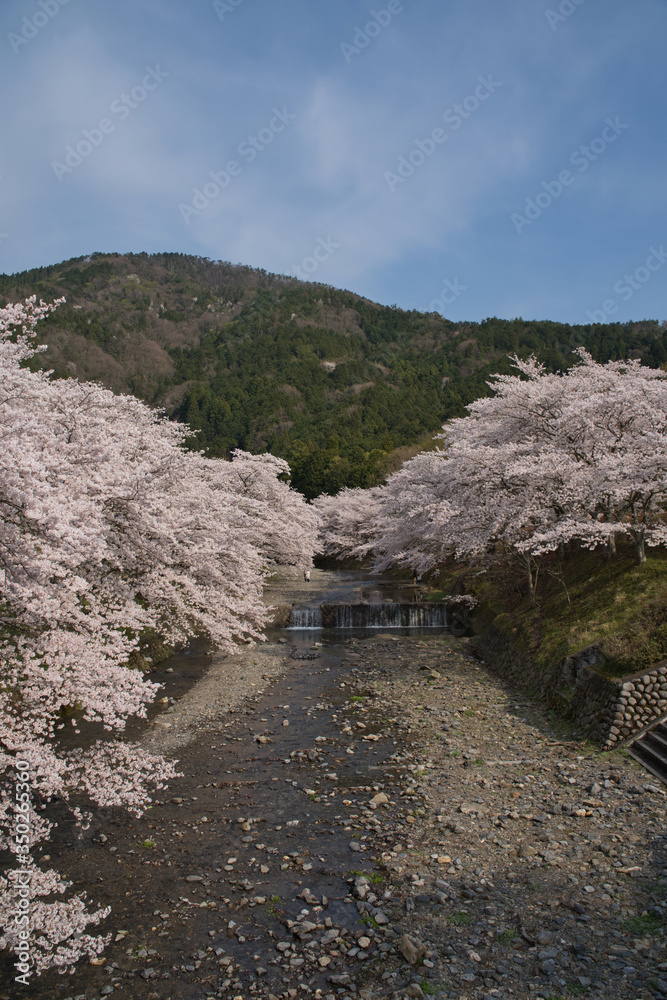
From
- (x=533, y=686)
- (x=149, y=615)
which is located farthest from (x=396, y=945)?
(x=533, y=686)

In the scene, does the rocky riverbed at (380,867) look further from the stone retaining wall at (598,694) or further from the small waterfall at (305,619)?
the small waterfall at (305,619)

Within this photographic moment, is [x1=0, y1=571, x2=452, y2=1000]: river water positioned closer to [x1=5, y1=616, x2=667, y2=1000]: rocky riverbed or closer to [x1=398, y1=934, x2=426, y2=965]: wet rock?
[x1=5, y1=616, x2=667, y2=1000]: rocky riverbed

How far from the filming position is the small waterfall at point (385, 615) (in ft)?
87.8

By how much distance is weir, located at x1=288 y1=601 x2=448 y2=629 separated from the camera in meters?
26.8

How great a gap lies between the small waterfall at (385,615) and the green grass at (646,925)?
20.1m

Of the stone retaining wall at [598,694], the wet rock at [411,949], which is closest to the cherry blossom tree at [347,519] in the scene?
the stone retaining wall at [598,694]

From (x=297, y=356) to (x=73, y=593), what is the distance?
421 feet

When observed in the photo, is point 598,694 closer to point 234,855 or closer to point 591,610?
point 591,610

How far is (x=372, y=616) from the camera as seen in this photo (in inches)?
Result: 1069

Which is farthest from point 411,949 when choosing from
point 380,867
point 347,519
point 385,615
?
point 347,519

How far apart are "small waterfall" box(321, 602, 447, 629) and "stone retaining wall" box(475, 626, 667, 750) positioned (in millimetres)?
10613

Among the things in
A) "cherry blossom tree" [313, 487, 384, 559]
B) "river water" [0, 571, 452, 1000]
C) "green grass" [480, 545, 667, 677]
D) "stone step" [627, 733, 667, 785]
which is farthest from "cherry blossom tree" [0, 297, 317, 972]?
"cherry blossom tree" [313, 487, 384, 559]

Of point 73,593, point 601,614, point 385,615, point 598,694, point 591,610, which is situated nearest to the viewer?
point 73,593

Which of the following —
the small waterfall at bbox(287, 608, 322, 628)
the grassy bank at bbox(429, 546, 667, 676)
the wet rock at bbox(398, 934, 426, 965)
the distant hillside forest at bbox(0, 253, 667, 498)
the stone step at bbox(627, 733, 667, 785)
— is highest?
the distant hillside forest at bbox(0, 253, 667, 498)
